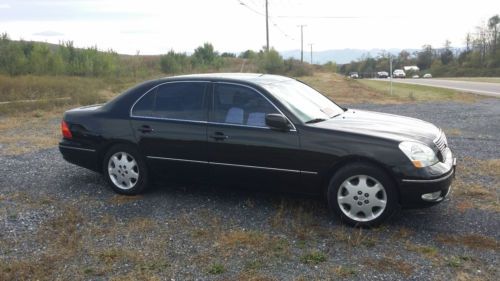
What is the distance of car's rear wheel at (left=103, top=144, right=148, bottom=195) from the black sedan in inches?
0.5

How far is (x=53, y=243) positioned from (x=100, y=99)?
51.9 feet

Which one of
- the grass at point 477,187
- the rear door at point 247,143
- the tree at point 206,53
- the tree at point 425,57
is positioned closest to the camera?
the rear door at point 247,143

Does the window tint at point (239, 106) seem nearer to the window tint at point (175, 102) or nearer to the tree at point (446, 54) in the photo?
the window tint at point (175, 102)

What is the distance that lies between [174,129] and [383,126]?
2302mm

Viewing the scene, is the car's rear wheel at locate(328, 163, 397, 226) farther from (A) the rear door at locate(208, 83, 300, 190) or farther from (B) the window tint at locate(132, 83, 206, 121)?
(B) the window tint at locate(132, 83, 206, 121)

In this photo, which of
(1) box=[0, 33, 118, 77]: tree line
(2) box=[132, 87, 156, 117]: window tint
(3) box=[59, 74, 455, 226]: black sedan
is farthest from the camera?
(1) box=[0, 33, 118, 77]: tree line

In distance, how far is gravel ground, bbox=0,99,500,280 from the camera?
3719 millimetres

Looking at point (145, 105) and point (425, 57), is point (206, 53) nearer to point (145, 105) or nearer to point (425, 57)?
point (145, 105)

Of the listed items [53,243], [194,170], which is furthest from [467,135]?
[53,243]

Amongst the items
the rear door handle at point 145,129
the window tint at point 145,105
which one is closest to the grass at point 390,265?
the rear door handle at point 145,129

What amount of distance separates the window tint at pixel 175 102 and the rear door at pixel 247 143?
0.19m

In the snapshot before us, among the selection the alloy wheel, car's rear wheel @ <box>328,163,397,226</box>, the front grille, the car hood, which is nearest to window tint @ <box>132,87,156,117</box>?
the car hood

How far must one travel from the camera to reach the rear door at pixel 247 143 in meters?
4.77

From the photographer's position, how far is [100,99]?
19.3 metres
